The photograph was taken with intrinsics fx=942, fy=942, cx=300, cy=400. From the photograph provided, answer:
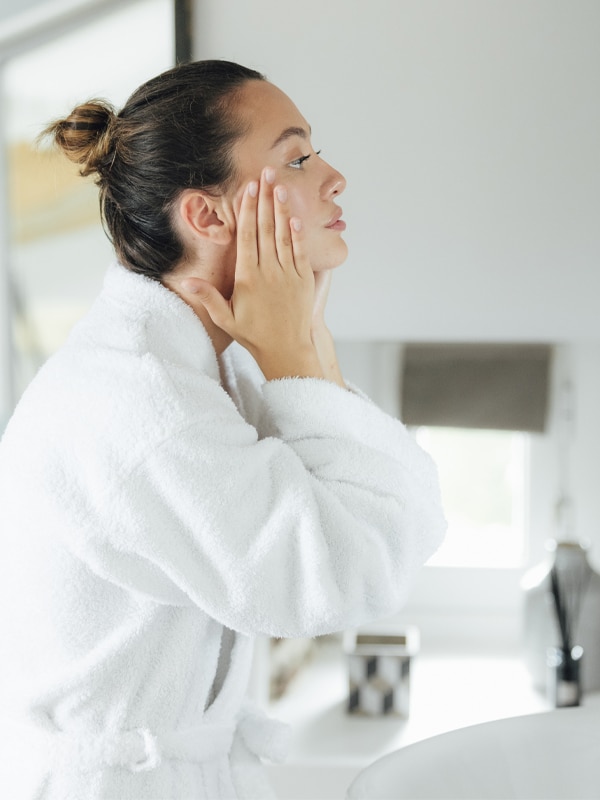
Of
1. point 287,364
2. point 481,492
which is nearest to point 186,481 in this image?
point 287,364

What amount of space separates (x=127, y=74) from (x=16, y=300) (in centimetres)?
43

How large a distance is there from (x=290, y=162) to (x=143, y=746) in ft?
1.95

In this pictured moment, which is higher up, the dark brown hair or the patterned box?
→ the dark brown hair

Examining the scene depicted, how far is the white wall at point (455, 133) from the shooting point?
5.10 feet

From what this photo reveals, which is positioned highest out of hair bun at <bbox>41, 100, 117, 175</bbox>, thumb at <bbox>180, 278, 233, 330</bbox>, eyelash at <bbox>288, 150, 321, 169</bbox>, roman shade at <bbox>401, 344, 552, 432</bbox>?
hair bun at <bbox>41, 100, 117, 175</bbox>

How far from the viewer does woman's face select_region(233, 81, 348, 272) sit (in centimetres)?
98

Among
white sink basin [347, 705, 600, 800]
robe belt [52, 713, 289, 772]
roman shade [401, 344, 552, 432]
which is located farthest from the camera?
roman shade [401, 344, 552, 432]

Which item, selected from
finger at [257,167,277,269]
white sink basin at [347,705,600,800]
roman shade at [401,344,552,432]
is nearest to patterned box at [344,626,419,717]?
roman shade at [401,344,552,432]

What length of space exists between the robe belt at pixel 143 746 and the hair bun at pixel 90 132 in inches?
22.7

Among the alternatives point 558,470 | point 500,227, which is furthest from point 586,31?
point 558,470

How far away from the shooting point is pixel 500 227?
1.59 m

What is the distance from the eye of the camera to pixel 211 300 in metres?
0.94

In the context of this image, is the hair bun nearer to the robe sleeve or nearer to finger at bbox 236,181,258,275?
finger at bbox 236,181,258,275

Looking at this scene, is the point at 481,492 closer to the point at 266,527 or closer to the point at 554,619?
the point at 554,619
